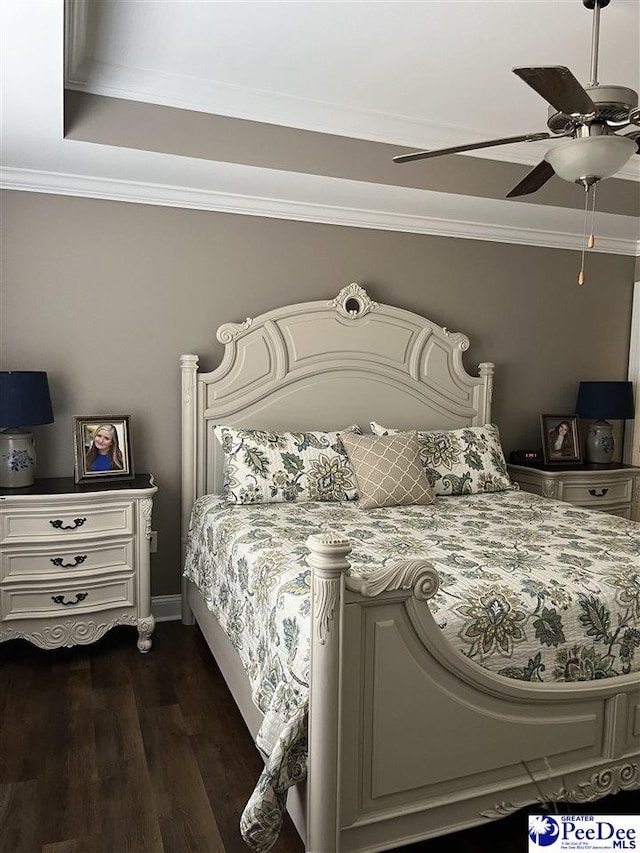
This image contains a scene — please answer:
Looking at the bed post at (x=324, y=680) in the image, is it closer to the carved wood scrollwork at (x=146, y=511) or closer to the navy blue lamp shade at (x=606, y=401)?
the carved wood scrollwork at (x=146, y=511)

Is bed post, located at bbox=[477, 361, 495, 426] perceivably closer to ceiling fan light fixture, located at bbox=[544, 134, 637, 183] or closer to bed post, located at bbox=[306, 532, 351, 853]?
ceiling fan light fixture, located at bbox=[544, 134, 637, 183]

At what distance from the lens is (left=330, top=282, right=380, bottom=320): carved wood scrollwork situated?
12.5 feet

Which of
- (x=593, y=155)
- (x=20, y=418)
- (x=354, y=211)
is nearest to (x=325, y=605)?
(x=593, y=155)

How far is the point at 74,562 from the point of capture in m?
3.03

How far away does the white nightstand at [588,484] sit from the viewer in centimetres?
404

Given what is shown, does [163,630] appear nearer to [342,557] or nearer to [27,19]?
[342,557]

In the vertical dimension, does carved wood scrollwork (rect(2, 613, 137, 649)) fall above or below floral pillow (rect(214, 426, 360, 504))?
below

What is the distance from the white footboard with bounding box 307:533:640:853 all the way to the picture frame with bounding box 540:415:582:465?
8.05ft

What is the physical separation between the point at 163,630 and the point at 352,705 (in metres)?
2.10

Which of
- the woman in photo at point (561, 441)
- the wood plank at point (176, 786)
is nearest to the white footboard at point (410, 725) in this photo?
the wood plank at point (176, 786)

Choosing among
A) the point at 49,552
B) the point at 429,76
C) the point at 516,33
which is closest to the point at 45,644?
the point at 49,552

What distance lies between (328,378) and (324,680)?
2384 millimetres

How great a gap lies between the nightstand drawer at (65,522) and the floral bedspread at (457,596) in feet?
1.60

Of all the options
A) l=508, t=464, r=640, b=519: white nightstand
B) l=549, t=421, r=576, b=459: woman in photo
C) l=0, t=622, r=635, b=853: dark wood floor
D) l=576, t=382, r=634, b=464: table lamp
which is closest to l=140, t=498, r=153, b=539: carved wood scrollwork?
l=0, t=622, r=635, b=853: dark wood floor
